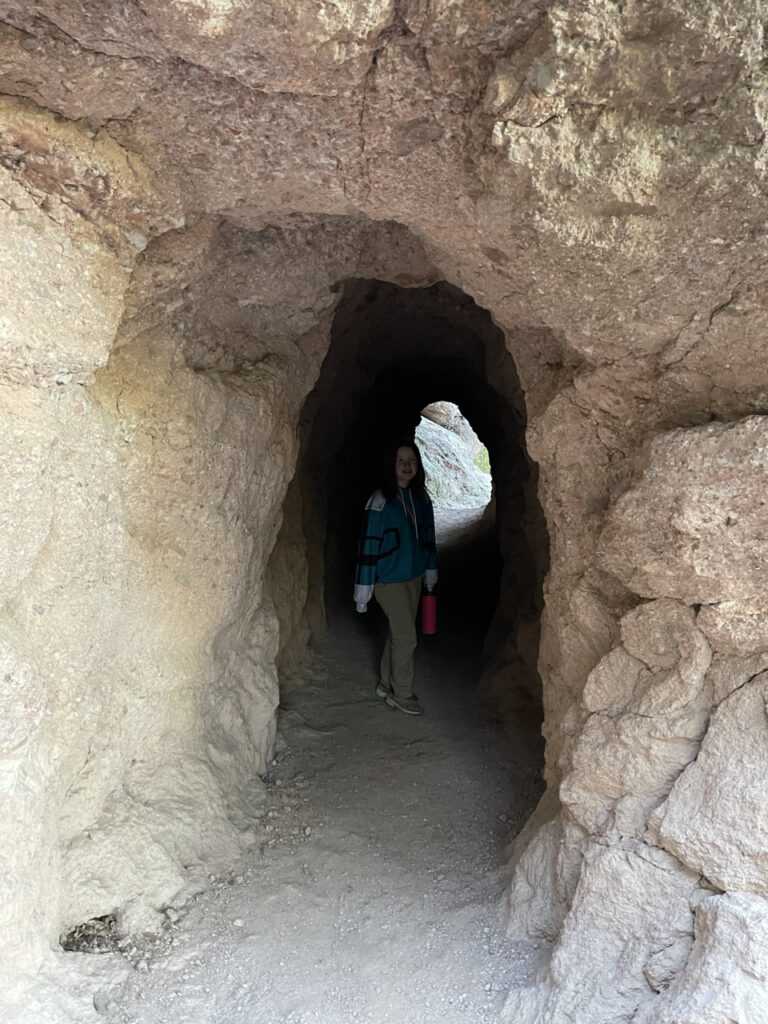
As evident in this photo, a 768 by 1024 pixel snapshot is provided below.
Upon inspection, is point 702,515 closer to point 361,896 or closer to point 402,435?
point 361,896

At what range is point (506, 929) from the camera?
2523mm

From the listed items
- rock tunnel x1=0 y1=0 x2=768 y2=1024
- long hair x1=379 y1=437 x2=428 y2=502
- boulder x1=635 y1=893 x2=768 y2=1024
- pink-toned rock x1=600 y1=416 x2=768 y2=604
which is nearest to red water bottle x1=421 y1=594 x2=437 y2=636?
long hair x1=379 y1=437 x2=428 y2=502

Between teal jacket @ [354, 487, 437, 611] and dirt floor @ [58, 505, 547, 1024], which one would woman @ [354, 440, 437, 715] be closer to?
teal jacket @ [354, 487, 437, 611]

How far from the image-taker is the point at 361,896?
2.75m

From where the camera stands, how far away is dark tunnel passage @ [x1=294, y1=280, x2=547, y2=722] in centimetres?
447

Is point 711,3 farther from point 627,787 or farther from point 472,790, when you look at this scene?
point 472,790

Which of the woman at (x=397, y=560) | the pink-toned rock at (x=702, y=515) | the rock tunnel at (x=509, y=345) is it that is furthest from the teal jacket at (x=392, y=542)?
the pink-toned rock at (x=702, y=515)

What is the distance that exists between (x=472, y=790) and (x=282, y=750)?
0.92m

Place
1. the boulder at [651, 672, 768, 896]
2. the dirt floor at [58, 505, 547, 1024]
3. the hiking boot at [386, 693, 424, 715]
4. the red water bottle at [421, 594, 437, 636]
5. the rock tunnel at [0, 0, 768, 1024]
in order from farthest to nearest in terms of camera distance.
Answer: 1. the red water bottle at [421, 594, 437, 636]
2. the hiking boot at [386, 693, 424, 715]
3. the dirt floor at [58, 505, 547, 1024]
4. the boulder at [651, 672, 768, 896]
5. the rock tunnel at [0, 0, 768, 1024]

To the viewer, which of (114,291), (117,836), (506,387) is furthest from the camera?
(506,387)

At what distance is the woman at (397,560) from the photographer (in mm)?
4516

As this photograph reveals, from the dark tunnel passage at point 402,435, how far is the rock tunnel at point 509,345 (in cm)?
154

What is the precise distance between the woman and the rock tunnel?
147cm

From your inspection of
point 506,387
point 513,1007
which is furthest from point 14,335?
point 506,387
